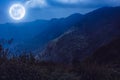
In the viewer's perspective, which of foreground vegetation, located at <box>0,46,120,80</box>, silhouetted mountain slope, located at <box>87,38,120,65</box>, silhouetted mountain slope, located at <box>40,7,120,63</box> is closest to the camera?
foreground vegetation, located at <box>0,46,120,80</box>

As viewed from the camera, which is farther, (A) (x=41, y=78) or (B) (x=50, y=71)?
(B) (x=50, y=71)

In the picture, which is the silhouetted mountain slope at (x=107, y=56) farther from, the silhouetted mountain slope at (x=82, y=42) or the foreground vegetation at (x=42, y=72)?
the silhouetted mountain slope at (x=82, y=42)

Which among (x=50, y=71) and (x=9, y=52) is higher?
(x=9, y=52)

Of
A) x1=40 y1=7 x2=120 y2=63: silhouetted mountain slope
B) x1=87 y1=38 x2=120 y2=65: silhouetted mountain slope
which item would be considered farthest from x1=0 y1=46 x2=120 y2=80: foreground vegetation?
x1=40 y1=7 x2=120 y2=63: silhouetted mountain slope

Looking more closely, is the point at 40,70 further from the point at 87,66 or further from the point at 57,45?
the point at 57,45

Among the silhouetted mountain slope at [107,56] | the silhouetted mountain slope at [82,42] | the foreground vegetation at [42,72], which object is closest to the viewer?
the foreground vegetation at [42,72]

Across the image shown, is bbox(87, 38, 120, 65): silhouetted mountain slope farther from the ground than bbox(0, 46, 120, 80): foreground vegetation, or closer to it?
closer to it

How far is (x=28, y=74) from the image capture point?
10445 millimetres

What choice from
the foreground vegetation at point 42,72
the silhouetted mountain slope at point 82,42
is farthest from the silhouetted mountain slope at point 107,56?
the silhouetted mountain slope at point 82,42

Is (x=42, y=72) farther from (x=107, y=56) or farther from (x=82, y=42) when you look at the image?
(x=82, y=42)

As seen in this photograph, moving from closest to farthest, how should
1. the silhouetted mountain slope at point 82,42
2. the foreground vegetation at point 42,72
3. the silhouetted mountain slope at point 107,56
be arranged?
the foreground vegetation at point 42,72 → the silhouetted mountain slope at point 107,56 → the silhouetted mountain slope at point 82,42

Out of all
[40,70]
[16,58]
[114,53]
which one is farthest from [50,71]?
[114,53]

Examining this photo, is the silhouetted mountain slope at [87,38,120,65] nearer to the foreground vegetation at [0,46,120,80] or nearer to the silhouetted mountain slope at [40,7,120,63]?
the foreground vegetation at [0,46,120,80]

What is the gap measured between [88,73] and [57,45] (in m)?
74.8
